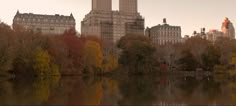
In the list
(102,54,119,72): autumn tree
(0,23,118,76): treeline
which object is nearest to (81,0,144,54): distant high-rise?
(102,54,119,72): autumn tree

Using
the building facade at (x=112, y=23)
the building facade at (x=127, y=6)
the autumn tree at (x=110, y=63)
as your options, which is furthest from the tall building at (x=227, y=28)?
the autumn tree at (x=110, y=63)

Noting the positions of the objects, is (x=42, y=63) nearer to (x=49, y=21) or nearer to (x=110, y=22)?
(x=110, y=22)

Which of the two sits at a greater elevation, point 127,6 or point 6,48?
point 127,6

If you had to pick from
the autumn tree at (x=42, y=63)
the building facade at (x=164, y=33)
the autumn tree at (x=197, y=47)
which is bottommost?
the autumn tree at (x=42, y=63)

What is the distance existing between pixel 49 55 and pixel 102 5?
84.2 m

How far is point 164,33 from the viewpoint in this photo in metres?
153

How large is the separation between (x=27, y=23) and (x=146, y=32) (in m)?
46.7

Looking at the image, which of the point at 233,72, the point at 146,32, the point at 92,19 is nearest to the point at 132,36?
the point at 233,72

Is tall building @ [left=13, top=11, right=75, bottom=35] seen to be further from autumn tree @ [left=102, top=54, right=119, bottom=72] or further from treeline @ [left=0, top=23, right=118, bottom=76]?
treeline @ [left=0, top=23, right=118, bottom=76]

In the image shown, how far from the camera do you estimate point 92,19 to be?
142375 mm

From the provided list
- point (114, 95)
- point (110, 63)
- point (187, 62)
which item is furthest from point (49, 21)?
point (114, 95)

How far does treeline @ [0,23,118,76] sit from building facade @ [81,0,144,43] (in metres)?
63.7

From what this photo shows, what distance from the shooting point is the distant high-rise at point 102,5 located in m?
143

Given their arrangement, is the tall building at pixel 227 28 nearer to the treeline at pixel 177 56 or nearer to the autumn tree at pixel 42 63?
the treeline at pixel 177 56
